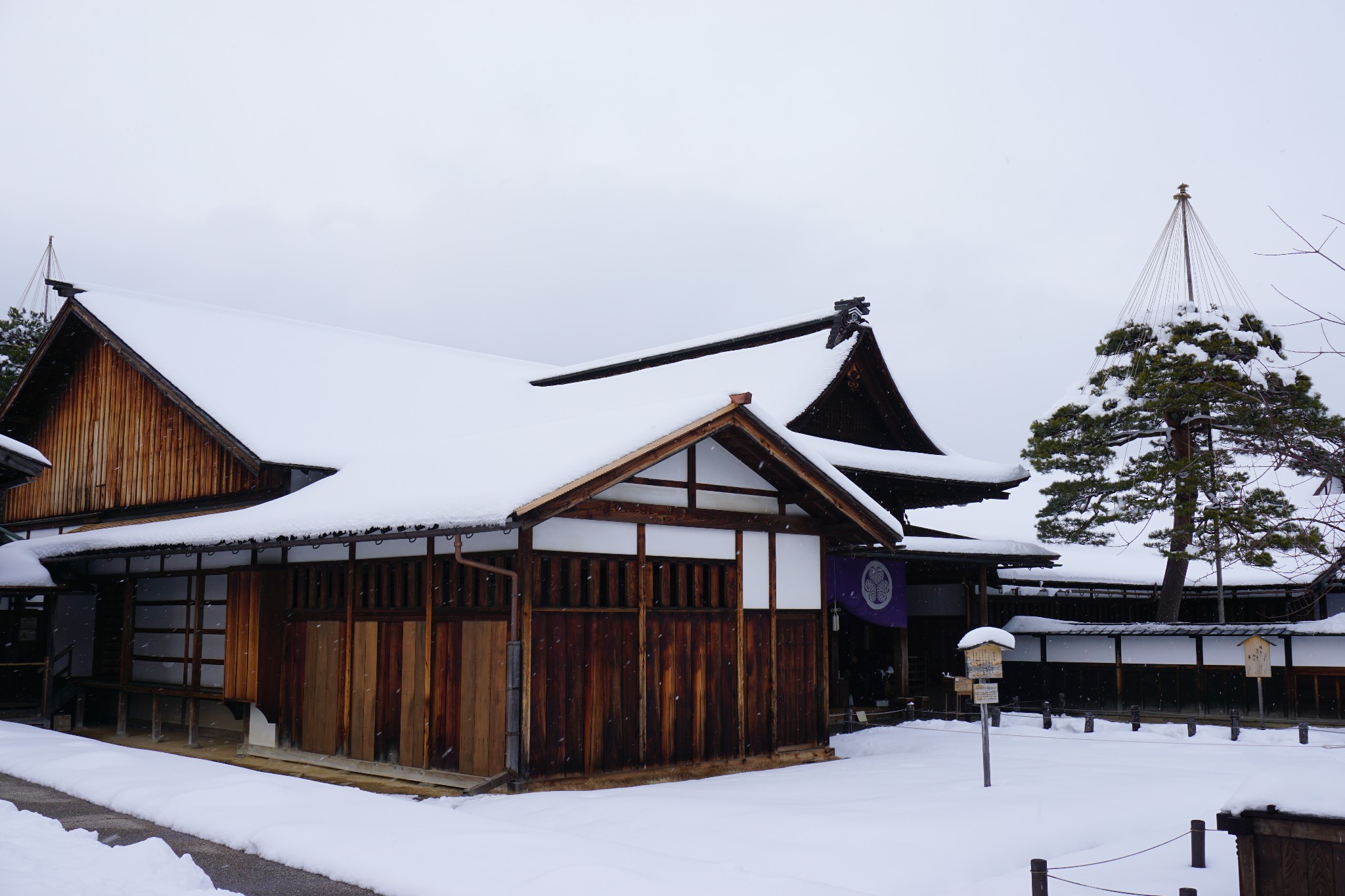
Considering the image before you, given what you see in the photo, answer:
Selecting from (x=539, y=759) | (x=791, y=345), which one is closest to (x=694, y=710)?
(x=539, y=759)

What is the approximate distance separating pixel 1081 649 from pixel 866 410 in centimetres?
697

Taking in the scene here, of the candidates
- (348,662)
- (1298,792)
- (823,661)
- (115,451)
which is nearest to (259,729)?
(348,662)

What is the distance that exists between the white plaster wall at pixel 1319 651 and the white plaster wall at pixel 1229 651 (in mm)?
98

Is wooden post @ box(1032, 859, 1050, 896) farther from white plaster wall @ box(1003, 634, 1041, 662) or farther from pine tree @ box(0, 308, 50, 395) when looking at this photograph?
pine tree @ box(0, 308, 50, 395)

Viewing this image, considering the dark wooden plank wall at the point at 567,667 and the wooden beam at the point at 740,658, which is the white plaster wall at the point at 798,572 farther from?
the wooden beam at the point at 740,658

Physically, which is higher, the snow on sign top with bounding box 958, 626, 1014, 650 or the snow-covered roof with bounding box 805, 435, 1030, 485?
the snow-covered roof with bounding box 805, 435, 1030, 485

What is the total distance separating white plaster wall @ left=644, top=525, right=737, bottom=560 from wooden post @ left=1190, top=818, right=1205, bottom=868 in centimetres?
645

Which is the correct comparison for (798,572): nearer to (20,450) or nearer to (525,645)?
(525,645)

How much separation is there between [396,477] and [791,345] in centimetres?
1113

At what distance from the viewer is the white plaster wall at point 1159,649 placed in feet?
71.8

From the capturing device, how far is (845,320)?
21891mm

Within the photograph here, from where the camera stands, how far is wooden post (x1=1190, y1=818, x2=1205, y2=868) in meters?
8.73

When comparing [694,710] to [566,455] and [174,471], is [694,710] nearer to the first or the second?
[566,455]

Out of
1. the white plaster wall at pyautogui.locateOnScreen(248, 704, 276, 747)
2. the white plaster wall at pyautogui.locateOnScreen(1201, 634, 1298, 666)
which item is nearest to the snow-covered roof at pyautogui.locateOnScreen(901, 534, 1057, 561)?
the white plaster wall at pyautogui.locateOnScreen(1201, 634, 1298, 666)
